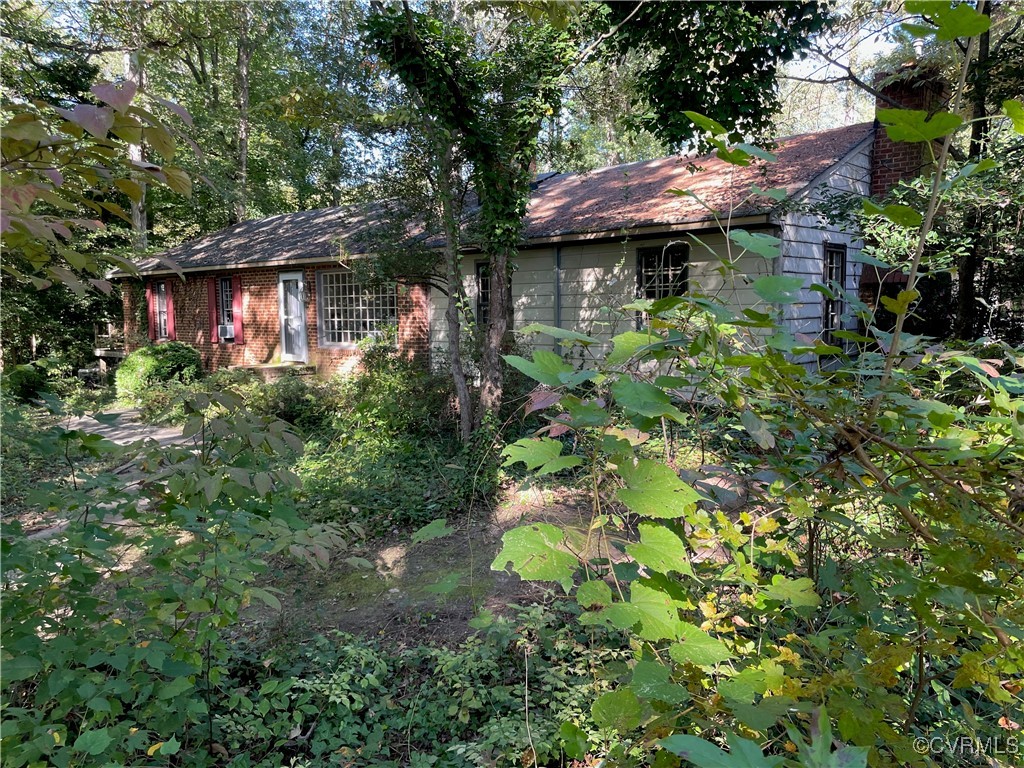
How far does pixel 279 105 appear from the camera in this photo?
891 centimetres

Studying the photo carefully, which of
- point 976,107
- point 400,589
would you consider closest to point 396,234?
point 400,589

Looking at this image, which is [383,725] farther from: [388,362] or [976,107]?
[976,107]

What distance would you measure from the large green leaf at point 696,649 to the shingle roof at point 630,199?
6.18m

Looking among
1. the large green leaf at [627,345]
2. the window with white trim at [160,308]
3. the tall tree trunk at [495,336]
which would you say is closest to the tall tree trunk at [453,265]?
the tall tree trunk at [495,336]

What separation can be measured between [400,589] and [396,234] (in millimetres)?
6092

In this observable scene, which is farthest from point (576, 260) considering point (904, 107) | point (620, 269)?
point (904, 107)

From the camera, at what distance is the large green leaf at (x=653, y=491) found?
1000 millimetres

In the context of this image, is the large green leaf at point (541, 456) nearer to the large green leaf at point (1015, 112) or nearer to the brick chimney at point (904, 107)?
the large green leaf at point (1015, 112)

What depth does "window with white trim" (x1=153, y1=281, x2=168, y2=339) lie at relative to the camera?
59.7 ft

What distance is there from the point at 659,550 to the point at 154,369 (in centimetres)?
1701

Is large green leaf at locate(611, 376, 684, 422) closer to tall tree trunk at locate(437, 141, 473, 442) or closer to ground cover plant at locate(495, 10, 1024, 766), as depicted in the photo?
ground cover plant at locate(495, 10, 1024, 766)

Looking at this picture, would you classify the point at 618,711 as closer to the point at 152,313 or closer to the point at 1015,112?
the point at 1015,112

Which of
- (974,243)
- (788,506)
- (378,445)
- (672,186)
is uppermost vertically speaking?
Answer: (672,186)

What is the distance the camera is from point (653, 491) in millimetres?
1044
